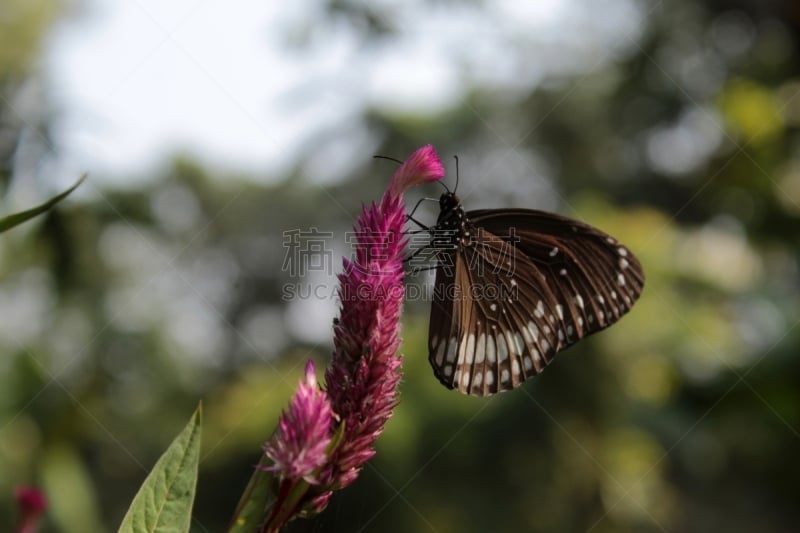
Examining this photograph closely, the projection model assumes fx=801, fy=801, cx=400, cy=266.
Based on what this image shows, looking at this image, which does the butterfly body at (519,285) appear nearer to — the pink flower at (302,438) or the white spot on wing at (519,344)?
the white spot on wing at (519,344)

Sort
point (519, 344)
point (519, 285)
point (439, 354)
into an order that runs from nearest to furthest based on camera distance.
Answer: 1. point (439, 354)
2. point (519, 344)
3. point (519, 285)

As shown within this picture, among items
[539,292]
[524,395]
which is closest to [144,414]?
[524,395]

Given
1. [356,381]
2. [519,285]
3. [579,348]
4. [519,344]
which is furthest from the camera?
[579,348]

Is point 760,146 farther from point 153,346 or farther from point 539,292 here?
point 153,346

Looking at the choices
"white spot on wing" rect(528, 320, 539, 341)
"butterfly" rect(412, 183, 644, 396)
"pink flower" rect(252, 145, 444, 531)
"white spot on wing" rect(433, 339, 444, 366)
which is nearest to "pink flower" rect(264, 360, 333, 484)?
"pink flower" rect(252, 145, 444, 531)

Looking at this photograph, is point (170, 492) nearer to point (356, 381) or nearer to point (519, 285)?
point (356, 381)

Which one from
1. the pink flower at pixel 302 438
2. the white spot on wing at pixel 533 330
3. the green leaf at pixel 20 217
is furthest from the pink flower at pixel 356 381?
the white spot on wing at pixel 533 330

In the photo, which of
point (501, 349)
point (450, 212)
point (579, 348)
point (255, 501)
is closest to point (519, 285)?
point (501, 349)
